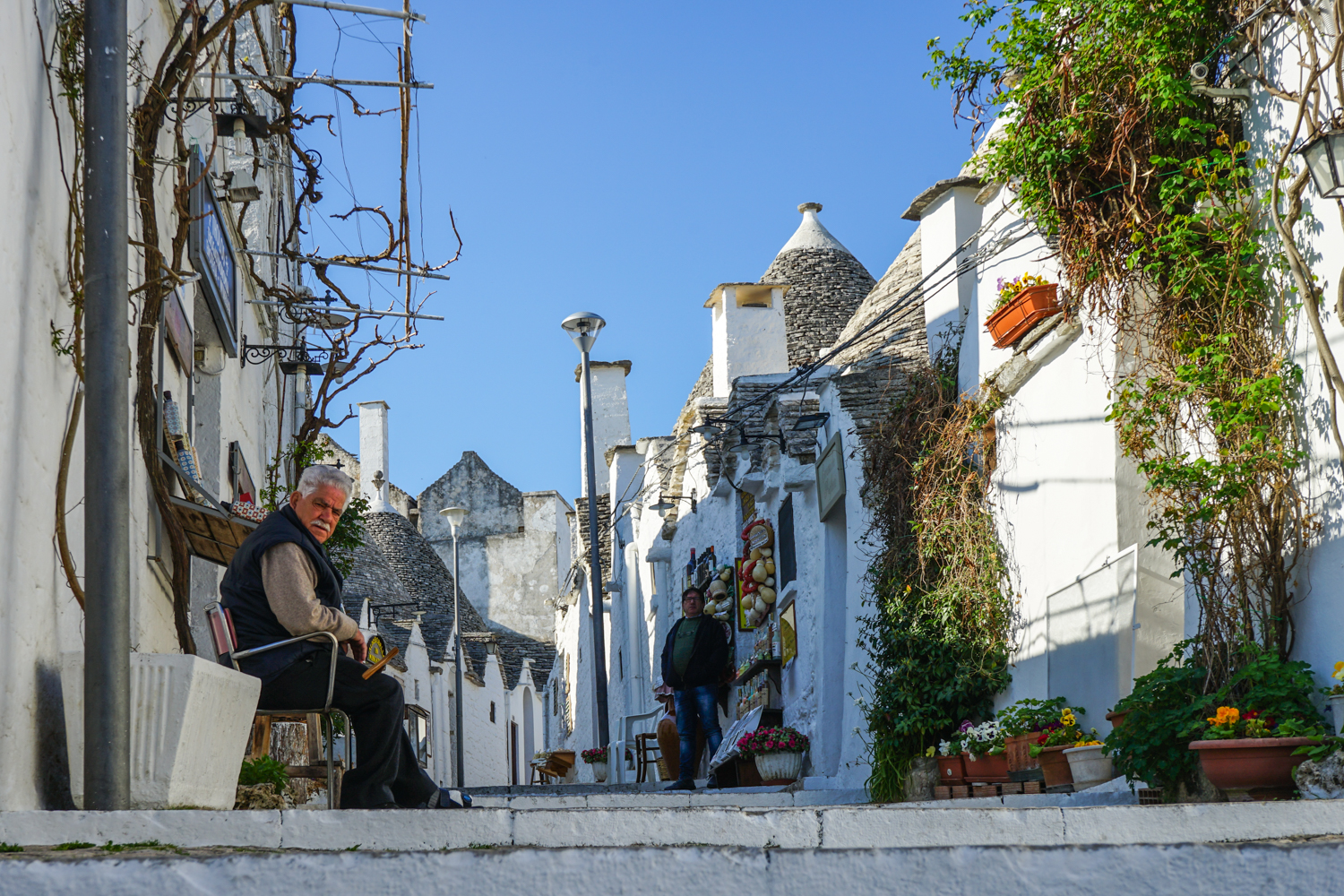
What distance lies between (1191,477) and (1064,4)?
2909 mm

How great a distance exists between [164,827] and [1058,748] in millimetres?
5018

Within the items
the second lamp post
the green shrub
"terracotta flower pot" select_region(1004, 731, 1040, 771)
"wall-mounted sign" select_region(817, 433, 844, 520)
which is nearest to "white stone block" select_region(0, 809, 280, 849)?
the green shrub

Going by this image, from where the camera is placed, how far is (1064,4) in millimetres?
7414

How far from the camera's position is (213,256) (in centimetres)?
891

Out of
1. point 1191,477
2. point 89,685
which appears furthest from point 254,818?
point 1191,477

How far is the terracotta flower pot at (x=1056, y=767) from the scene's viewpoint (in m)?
7.03

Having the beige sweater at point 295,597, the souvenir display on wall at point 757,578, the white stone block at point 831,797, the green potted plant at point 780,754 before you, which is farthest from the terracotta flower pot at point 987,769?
the souvenir display on wall at point 757,578

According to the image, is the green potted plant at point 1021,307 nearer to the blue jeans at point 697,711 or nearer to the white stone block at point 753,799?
the white stone block at point 753,799

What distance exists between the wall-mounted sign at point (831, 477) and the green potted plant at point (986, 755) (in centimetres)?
314

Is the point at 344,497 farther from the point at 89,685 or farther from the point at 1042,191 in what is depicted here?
the point at 1042,191

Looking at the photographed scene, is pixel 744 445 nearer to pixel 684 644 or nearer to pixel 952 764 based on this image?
pixel 684 644

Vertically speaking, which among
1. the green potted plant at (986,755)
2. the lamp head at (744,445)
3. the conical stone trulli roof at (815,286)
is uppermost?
the conical stone trulli roof at (815,286)

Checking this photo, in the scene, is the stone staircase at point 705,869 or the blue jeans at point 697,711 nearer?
the stone staircase at point 705,869

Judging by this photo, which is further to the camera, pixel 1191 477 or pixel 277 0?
pixel 277 0
